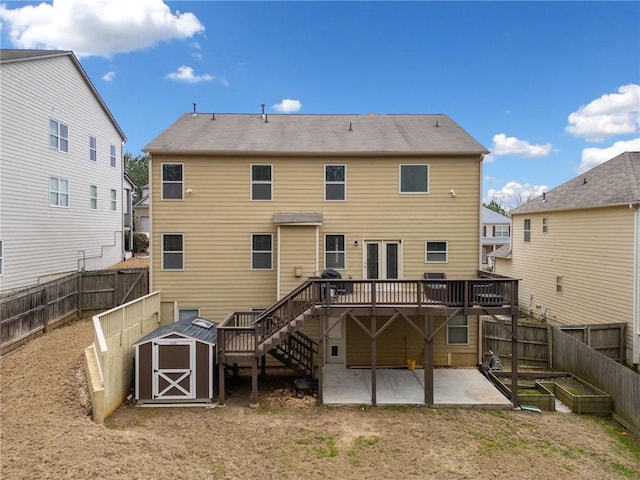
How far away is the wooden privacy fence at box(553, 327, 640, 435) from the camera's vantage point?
8.20 m

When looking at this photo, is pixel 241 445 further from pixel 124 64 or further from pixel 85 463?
pixel 124 64

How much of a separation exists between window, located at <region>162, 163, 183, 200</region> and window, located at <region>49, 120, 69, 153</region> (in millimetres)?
6947

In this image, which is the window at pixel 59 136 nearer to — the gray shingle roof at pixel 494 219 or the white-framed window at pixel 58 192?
the white-framed window at pixel 58 192

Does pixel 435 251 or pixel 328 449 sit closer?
pixel 328 449

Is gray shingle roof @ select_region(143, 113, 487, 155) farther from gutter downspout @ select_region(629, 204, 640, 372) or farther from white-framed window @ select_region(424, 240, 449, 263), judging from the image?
gutter downspout @ select_region(629, 204, 640, 372)

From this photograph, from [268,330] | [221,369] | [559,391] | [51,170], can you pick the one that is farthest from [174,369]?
[51,170]

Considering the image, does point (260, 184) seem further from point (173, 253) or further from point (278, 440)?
point (278, 440)

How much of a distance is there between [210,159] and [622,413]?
43.4 feet

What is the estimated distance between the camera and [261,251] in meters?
11.7

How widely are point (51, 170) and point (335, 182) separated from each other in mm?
11888

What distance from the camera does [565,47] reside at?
19.2m

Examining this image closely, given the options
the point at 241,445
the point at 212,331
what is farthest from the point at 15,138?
the point at 241,445

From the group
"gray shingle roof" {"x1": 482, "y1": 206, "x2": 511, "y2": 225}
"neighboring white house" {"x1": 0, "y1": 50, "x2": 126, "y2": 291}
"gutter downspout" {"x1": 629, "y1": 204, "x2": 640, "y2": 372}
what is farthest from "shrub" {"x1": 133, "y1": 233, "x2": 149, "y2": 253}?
"gray shingle roof" {"x1": 482, "y1": 206, "x2": 511, "y2": 225}

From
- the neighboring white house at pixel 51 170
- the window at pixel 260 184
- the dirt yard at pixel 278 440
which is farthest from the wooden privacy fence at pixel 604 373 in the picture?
the neighboring white house at pixel 51 170
